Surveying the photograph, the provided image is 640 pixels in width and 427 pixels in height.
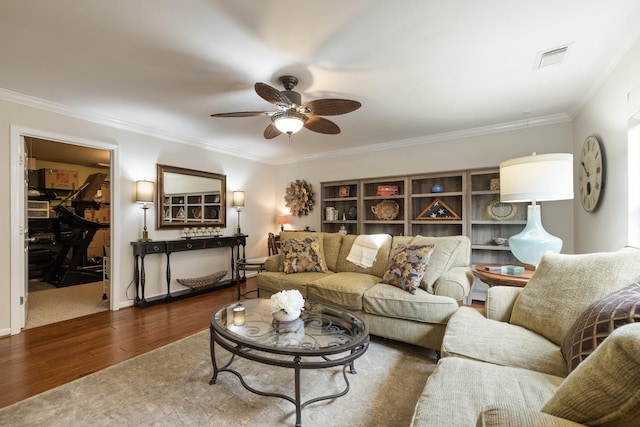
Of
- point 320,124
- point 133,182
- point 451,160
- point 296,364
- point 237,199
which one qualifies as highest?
point 320,124

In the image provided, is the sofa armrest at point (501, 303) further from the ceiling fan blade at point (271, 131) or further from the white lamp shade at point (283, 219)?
the white lamp shade at point (283, 219)

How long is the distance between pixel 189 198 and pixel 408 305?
3511mm

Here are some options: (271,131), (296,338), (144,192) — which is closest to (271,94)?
(271,131)

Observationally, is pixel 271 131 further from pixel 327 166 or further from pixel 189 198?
pixel 327 166

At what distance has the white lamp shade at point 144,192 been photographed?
12.0 ft

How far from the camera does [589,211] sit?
8.90 ft

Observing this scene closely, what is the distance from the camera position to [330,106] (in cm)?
236

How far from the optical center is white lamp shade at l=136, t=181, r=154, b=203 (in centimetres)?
367

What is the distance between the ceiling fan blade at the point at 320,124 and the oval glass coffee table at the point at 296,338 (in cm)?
165

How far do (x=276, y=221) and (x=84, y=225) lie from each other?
133 inches

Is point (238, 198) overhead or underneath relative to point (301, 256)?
overhead

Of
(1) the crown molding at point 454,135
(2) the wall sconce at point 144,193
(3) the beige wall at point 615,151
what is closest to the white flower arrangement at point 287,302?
(3) the beige wall at point 615,151

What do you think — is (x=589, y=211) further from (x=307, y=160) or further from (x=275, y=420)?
(x=307, y=160)

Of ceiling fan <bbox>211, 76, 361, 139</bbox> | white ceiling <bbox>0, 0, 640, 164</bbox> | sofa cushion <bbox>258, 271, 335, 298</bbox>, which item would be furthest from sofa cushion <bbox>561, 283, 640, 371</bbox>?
sofa cushion <bbox>258, 271, 335, 298</bbox>
